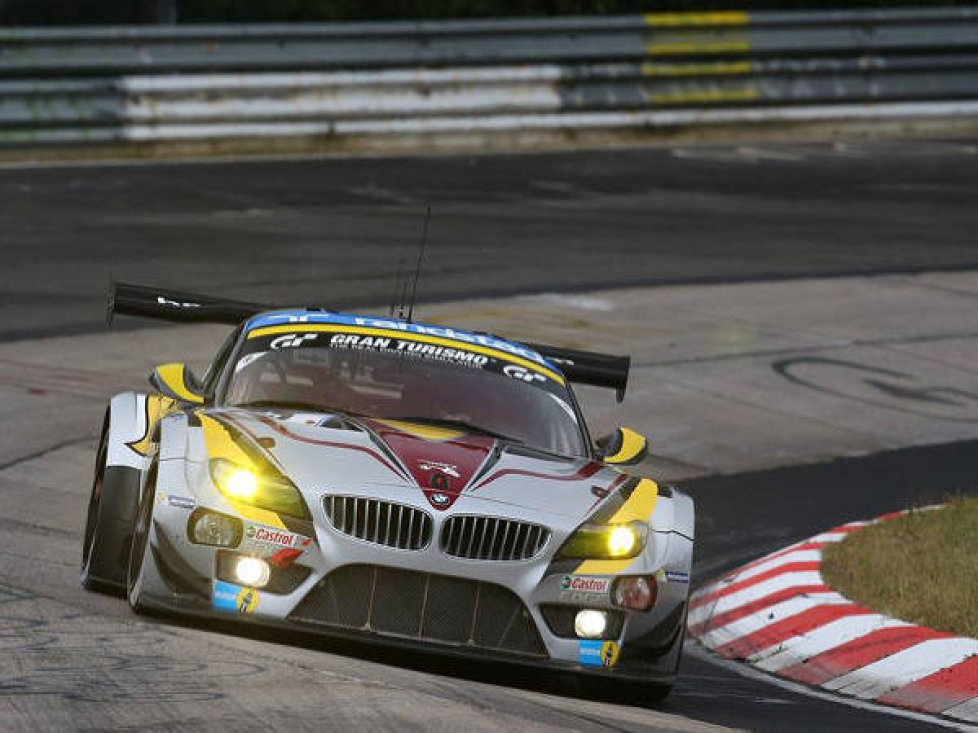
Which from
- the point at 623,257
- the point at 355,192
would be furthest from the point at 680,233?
the point at 355,192

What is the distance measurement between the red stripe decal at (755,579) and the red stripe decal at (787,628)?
1.81 feet

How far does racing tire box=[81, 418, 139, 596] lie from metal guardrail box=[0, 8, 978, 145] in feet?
51.5

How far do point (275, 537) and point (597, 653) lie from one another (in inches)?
47.8

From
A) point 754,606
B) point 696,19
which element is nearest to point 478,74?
point 696,19

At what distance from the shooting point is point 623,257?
68.4 feet

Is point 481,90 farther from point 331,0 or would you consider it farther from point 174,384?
point 174,384

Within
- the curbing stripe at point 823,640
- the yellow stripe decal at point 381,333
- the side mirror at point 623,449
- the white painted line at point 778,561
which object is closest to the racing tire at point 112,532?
the yellow stripe decal at point 381,333

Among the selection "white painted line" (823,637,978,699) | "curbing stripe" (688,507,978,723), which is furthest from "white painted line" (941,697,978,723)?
"white painted line" (823,637,978,699)

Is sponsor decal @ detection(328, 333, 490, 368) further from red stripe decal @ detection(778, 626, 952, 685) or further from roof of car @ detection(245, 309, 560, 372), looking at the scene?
red stripe decal @ detection(778, 626, 952, 685)

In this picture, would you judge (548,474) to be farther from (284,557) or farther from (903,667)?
(903,667)

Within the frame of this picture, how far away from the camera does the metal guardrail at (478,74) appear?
80.7ft

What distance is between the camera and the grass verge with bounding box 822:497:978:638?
999cm

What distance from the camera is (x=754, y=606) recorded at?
34.4ft

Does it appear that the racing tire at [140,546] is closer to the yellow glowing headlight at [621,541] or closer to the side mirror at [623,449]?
the yellow glowing headlight at [621,541]
